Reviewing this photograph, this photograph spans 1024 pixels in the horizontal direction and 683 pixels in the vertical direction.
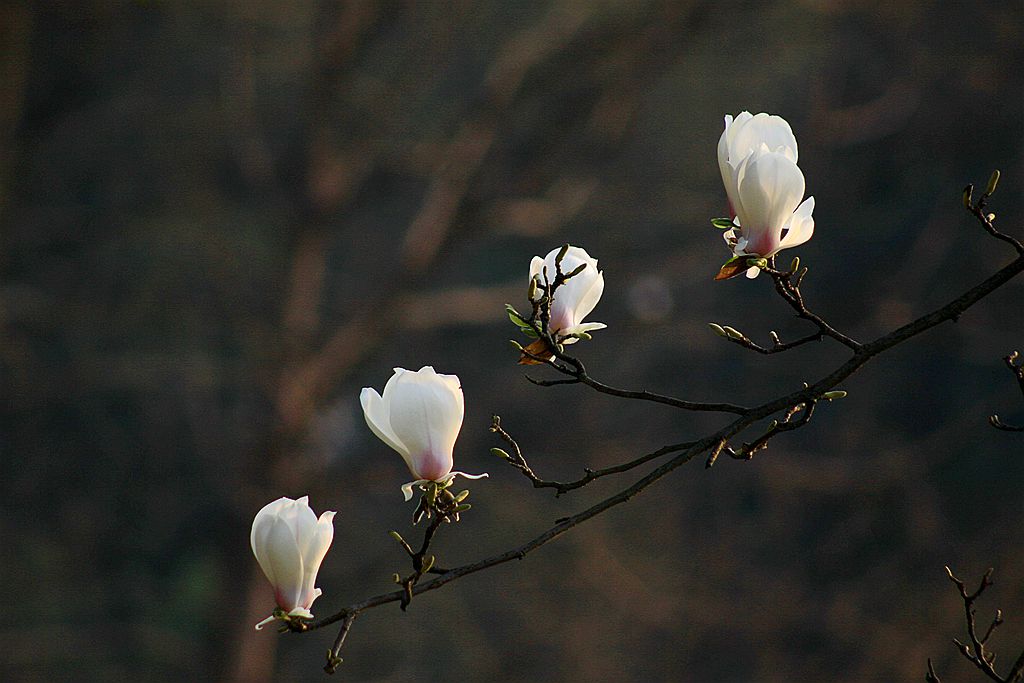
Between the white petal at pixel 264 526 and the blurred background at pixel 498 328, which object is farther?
the blurred background at pixel 498 328

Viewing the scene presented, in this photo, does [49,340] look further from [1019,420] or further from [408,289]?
[1019,420]

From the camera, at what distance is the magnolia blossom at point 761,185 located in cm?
63

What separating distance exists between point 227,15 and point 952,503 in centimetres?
280

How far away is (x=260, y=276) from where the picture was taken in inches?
187

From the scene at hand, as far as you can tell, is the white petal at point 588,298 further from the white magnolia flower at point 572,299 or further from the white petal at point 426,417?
the white petal at point 426,417

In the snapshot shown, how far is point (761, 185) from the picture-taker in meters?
0.63

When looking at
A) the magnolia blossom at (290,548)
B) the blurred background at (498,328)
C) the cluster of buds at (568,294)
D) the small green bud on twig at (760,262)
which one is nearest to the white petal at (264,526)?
the magnolia blossom at (290,548)

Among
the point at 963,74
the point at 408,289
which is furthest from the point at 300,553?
the point at 963,74

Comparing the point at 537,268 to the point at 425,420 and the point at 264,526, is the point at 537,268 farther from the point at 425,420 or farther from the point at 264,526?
the point at 264,526

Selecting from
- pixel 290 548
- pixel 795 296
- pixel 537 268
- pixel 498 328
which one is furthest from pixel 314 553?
pixel 498 328

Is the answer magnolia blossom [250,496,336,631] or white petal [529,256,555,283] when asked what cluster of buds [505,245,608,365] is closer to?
white petal [529,256,555,283]

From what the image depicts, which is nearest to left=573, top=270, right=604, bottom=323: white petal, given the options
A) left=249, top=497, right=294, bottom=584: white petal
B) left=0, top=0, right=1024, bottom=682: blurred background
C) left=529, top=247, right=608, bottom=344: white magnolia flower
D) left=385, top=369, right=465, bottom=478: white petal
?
left=529, top=247, right=608, bottom=344: white magnolia flower

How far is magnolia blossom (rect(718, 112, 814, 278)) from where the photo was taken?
0.63 meters

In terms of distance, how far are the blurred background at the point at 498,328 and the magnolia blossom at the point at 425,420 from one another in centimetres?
260
